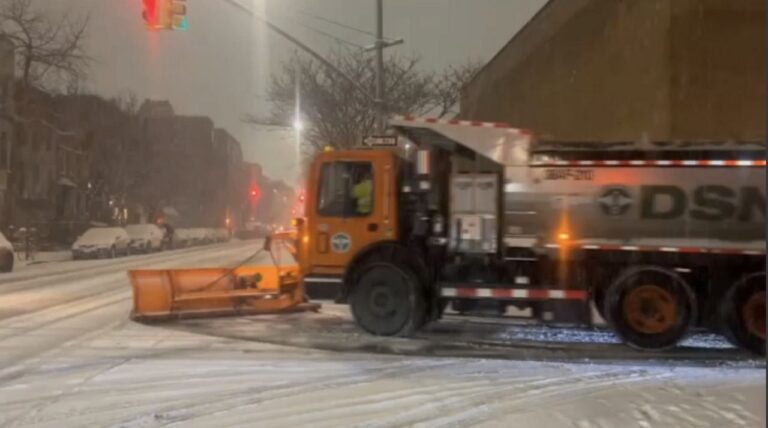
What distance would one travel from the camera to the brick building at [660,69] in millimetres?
18672

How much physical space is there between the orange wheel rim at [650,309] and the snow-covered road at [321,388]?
3.31ft

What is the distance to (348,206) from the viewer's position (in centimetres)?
1200

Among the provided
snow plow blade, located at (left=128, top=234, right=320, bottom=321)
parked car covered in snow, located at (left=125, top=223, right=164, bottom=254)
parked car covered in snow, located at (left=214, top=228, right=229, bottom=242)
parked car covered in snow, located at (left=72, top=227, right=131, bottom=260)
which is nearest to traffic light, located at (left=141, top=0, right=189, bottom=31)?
snow plow blade, located at (left=128, top=234, right=320, bottom=321)

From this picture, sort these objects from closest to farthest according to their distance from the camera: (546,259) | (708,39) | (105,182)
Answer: (546,259)
(708,39)
(105,182)

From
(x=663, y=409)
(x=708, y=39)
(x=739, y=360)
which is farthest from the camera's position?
(x=708, y=39)

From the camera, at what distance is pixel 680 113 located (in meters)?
18.8

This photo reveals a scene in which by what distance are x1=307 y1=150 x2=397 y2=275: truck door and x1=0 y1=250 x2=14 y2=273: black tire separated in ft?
61.5

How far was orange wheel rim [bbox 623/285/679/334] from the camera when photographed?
1082 centimetres

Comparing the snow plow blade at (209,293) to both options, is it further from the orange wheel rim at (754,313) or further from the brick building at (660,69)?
the brick building at (660,69)

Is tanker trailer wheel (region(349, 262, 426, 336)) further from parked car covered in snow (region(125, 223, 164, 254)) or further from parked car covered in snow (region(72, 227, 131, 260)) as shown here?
parked car covered in snow (region(125, 223, 164, 254))

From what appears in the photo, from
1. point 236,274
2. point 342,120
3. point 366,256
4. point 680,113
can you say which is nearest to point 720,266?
point 366,256

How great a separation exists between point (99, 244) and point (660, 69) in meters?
27.1

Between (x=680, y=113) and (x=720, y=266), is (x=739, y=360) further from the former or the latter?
(x=680, y=113)

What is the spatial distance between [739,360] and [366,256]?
4987 mm
